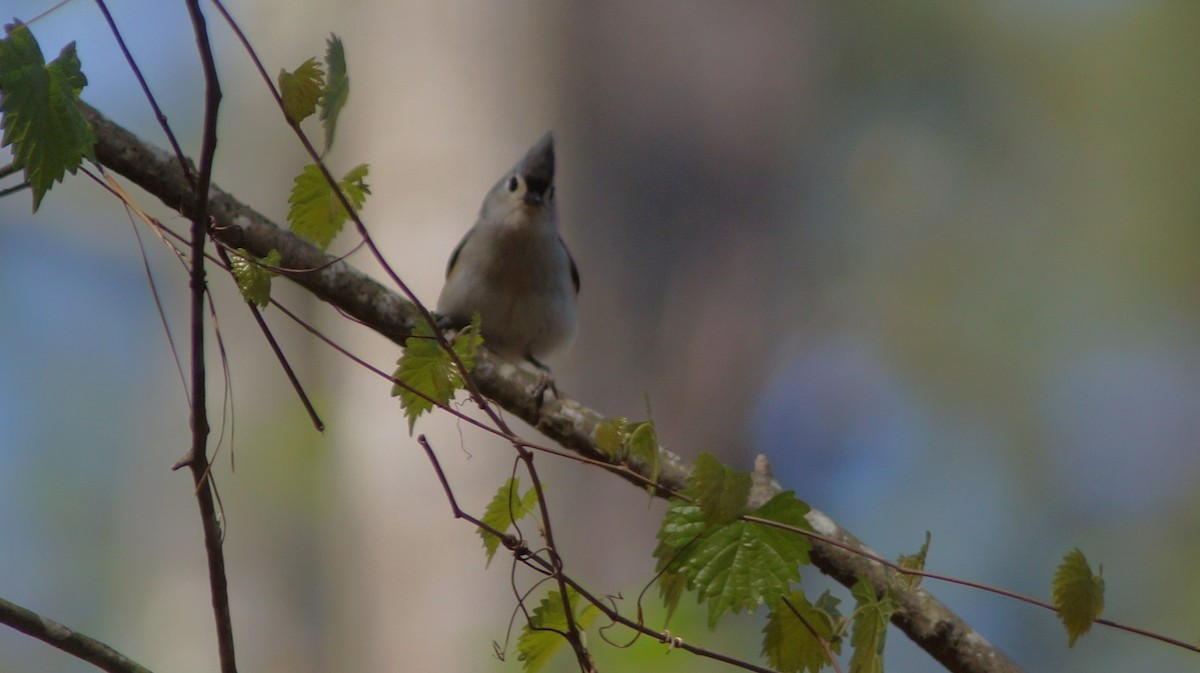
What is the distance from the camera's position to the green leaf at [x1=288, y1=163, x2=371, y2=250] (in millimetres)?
1213

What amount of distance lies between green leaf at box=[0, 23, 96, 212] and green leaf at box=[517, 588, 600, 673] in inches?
25.5

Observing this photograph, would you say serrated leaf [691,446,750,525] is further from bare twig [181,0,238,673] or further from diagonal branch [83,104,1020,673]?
bare twig [181,0,238,673]

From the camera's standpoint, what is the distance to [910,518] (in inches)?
264

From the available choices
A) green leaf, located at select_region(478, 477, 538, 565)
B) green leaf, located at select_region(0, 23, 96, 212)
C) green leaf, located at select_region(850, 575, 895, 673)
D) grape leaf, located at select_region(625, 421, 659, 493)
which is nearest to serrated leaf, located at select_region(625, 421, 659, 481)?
grape leaf, located at select_region(625, 421, 659, 493)

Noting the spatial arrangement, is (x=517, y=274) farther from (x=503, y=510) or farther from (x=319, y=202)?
(x=503, y=510)

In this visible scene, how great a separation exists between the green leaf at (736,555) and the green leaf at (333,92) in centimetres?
53

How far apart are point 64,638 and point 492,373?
3.08 feet

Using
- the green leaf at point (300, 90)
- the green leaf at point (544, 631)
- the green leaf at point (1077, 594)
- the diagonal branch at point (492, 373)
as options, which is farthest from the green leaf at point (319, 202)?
the green leaf at point (1077, 594)

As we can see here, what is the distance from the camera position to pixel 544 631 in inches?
43.4

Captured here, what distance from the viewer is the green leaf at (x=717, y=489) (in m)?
0.95

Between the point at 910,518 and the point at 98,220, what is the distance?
18.1 feet

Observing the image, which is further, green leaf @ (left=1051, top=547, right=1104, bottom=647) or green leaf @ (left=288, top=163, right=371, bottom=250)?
green leaf @ (left=288, top=163, right=371, bottom=250)

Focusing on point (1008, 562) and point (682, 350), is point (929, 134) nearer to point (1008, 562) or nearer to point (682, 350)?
point (1008, 562)

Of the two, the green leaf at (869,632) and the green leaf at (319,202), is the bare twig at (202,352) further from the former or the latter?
the green leaf at (869,632)
